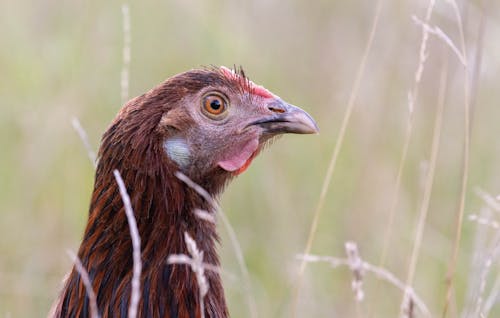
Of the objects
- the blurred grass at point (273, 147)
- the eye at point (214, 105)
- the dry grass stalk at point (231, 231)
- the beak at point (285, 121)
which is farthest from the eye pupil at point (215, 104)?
the blurred grass at point (273, 147)

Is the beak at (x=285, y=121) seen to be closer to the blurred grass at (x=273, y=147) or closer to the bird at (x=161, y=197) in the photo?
the bird at (x=161, y=197)

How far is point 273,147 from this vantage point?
19.9ft

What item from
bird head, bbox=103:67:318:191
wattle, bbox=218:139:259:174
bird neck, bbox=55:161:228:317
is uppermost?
bird head, bbox=103:67:318:191

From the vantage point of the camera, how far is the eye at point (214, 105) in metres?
3.48

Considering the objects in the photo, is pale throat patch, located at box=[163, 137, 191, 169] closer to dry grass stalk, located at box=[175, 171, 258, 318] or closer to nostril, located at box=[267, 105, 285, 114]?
dry grass stalk, located at box=[175, 171, 258, 318]

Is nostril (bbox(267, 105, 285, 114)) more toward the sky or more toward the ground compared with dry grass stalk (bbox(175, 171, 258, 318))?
more toward the sky

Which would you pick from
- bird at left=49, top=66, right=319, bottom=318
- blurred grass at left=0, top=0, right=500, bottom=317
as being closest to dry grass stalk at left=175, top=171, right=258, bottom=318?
bird at left=49, top=66, right=319, bottom=318

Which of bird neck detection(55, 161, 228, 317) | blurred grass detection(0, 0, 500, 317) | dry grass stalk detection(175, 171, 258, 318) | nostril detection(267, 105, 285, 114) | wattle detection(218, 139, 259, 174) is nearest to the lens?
dry grass stalk detection(175, 171, 258, 318)

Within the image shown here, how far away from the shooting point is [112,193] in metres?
3.31

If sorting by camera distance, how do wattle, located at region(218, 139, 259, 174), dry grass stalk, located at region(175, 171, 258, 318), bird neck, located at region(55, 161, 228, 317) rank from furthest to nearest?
wattle, located at region(218, 139, 259, 174), bird neck, located at region(55, 161, 228, 317), dry grass stalk, located at region(175, 171, 258, 318)

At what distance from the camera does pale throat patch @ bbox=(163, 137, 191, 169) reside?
11.0 ft

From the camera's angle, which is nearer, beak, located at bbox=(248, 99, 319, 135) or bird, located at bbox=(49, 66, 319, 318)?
bird, located at bbox=(49, 66, 319, 318)

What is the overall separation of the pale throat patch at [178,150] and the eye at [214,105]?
0.15 m

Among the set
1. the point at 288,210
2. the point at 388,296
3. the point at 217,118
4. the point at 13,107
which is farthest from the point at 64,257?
the point at 217,118
